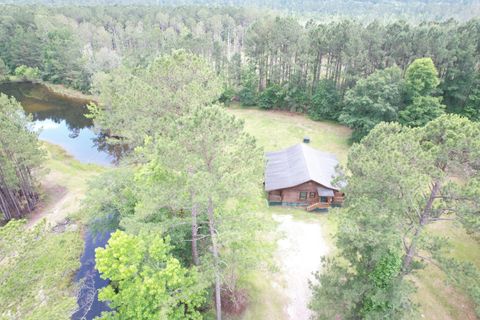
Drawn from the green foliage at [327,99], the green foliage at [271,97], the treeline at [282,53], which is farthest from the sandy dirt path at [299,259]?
the green foliage at [271,97]

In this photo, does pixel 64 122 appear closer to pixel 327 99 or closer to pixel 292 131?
pixel 292 131

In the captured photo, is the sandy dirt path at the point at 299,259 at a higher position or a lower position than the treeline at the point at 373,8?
lower

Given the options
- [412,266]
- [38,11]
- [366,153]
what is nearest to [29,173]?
A: [366,153]

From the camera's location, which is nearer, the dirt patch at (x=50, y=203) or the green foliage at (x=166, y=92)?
the green foliage at (x=166, y=92)

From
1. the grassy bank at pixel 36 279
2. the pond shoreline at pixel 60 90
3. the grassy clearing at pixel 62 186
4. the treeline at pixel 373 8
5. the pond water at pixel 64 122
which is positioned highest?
the treeline at pixel 373 8

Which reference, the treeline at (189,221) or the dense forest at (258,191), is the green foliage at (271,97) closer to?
the dense forest at (258,191)

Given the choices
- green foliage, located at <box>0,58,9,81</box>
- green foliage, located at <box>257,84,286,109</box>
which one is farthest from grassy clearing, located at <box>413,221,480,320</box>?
green foliage, located at <box>0,58,9,81</box>

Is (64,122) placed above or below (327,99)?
below

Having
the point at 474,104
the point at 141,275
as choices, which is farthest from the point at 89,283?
the point at 474,104
